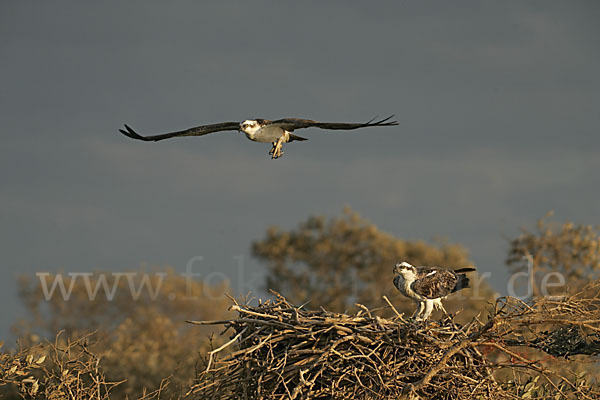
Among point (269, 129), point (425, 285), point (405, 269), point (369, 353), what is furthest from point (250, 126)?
point (369, 353)

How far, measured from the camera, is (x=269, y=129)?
38.6 ft

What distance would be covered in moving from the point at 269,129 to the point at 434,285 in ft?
12.2

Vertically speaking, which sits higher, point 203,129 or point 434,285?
point 203,129

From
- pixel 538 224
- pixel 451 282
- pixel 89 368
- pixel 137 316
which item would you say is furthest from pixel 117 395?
pixel 451 282

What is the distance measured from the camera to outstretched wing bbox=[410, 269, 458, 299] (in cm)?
941

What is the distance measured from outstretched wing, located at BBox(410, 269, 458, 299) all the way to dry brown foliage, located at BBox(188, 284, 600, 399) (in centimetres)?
105

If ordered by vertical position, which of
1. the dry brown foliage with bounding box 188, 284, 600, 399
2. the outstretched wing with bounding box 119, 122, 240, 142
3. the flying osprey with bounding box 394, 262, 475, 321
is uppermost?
the outstretched wing with bounding box 119, 122, 240, 142

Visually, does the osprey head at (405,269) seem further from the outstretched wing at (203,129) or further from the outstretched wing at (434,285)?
the outstretched wing at (203,129)

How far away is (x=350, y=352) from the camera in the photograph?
7.72 metres

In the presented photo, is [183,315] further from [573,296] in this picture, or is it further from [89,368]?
[573,296]

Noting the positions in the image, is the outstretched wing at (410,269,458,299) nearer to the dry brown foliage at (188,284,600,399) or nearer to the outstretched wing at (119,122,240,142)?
the dry brown foliage at (188,284,600,399)

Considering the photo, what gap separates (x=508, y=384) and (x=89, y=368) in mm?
5049

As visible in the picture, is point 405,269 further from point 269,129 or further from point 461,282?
point 269,129

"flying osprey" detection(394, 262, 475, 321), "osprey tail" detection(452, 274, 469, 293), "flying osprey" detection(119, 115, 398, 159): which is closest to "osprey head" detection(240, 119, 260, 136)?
"flying osprey" detection(119, 115, 398, 159)
